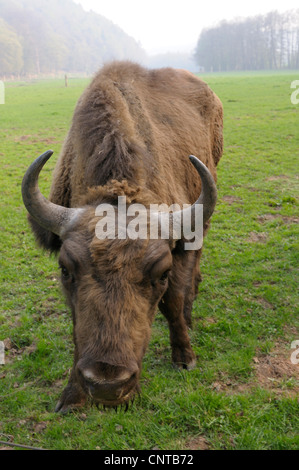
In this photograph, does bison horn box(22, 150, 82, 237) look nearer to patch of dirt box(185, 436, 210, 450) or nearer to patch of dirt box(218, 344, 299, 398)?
patch of dirt box(185, 436, 210, 450)

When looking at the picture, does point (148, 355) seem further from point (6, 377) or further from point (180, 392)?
point (6, 377)

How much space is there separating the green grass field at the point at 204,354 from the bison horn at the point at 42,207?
1.97 m

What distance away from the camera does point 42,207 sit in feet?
10.9

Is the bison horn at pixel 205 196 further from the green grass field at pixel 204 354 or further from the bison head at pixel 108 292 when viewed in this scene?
the green grass field at pixel 204 354

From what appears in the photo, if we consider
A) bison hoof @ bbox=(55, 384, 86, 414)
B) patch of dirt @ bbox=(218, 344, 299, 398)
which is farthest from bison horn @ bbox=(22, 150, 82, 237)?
patch of dirt @ bbox=(218, 344, 299, 398)

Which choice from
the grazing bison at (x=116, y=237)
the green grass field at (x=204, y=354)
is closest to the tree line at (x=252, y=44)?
the green grass field at (x=204, y=354)

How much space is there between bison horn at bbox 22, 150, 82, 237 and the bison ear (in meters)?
0.51

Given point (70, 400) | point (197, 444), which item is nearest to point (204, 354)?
point (197, 444)

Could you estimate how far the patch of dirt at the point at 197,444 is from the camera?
344 centimetres

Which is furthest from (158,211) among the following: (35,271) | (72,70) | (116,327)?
(72,70)

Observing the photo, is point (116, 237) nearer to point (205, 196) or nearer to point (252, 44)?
point (205, 196)

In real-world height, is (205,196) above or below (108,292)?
above

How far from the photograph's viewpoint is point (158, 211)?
11.0 ft

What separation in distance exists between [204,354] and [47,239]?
2.35 m
